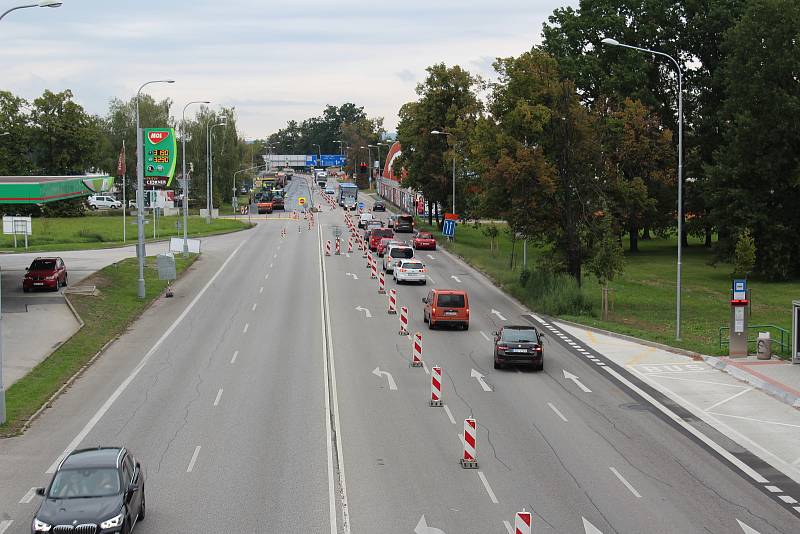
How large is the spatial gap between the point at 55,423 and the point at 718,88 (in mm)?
58952

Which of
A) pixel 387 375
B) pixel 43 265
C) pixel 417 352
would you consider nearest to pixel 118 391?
pixel 387 375

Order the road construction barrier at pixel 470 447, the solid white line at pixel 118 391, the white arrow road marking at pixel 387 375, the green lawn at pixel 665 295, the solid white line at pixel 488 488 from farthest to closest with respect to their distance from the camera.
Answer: the green lawn at pixel 665 295 → the white arrow road marking at pixel 387 375 → the solid white line at pixel 118 391 → the road construction barrier at pixel 470 447 → the solid white line at pixel 488 488

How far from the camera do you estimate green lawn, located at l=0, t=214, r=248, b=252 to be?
7206 cm

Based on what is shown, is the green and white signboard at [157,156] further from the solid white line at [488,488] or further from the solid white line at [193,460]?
the solid white line at [488,488]

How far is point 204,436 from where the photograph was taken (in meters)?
22.2

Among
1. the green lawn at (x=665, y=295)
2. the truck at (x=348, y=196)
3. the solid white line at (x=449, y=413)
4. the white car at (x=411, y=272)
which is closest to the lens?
the solid white line at (x=449, y=413)

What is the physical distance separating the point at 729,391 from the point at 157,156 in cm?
3216

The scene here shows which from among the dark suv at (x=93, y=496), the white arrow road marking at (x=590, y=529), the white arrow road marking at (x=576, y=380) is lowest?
the white arrow road marking at (x=576, y=380)

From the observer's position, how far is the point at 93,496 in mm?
14969

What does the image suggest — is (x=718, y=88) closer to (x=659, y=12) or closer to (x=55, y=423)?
(x=659, y=12)

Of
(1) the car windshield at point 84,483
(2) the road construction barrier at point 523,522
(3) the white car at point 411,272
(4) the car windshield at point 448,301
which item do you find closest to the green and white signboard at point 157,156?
(3) the white car at point 411,272

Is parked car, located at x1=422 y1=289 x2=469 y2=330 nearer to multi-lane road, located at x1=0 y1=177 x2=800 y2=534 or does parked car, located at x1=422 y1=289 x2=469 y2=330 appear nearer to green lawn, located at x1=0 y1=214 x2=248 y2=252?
multi-lane road, located at x1=0 y1=177 x2=800 y2=534

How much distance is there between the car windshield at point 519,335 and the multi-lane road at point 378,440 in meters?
1.13

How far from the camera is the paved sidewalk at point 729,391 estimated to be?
22172 mm
